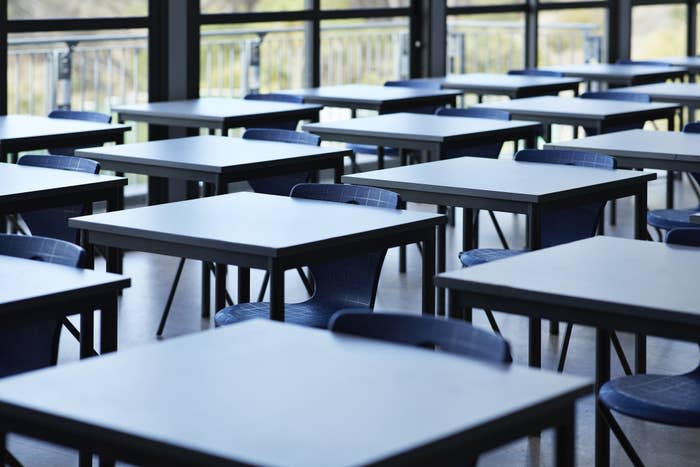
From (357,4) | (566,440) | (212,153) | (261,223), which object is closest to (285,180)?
(212,153)

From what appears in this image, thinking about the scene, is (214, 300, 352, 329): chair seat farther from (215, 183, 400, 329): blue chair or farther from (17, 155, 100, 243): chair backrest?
(17, 155, 100, 243): chair backrest

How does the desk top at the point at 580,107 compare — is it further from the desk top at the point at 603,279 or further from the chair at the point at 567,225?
the desk top at the point at 603,279

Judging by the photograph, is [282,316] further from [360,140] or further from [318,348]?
[360,140]

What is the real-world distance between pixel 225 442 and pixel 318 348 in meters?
0.59

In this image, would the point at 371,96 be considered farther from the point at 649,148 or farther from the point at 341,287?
the point at 341,287

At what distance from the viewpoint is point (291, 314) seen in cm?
423

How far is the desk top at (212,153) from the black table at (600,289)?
1.98 m

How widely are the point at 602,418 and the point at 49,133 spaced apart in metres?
3.68

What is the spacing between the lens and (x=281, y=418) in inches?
84.1

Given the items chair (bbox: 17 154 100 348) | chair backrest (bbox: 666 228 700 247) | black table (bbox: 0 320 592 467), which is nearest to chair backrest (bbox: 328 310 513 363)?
black table (bbox: 0 320 592 467)

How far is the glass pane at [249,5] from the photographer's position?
28.2 feet

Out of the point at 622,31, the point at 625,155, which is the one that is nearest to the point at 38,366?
the point at 625,155

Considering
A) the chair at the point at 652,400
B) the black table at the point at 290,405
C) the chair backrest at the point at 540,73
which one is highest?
the chair backrest at the point at 540,73

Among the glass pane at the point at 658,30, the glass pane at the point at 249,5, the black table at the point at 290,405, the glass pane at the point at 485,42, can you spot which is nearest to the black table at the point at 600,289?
the black table at the point at 290,405
